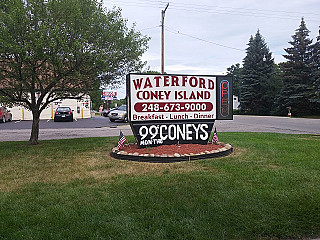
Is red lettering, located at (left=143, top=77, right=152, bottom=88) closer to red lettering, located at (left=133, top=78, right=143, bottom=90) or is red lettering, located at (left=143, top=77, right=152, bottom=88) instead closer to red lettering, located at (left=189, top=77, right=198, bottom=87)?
red lettering, located at (left=133, top=78, right=143, bottom=90)

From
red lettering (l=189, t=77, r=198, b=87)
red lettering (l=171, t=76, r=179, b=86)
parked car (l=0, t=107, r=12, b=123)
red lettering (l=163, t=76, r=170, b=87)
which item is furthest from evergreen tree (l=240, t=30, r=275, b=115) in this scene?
red lettering (l=163, t=76, r=170, b=87)

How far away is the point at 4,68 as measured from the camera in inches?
340

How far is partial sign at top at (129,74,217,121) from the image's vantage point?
27.3 feet

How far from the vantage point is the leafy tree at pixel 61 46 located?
7773mm

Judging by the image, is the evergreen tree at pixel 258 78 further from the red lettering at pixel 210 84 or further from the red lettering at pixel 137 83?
the red lettering at pixel 137 83

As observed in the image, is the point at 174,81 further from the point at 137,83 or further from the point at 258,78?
the point at 258,78

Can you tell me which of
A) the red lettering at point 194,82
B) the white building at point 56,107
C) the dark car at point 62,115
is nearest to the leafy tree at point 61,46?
the red lettering at point 194,82

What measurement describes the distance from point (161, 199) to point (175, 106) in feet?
14.5

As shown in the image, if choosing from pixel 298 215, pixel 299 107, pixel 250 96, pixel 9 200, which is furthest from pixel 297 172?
pixel 250 96

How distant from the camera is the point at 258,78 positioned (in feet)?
138

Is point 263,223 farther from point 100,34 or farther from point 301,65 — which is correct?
point 301,65

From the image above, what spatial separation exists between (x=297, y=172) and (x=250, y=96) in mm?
38145

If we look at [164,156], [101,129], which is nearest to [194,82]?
[164,156]

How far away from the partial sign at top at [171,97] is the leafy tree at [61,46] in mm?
1446
